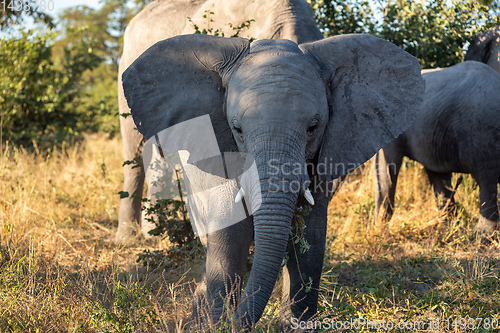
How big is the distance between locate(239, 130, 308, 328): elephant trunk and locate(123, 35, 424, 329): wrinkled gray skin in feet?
0.20

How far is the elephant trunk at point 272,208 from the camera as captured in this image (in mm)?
2721

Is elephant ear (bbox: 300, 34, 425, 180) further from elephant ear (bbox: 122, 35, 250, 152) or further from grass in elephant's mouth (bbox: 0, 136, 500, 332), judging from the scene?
grass in elephant's mouth (bbox: 0, 136, 500, 332)

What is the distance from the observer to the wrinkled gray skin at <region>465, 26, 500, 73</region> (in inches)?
250

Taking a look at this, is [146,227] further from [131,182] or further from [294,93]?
[294,93]

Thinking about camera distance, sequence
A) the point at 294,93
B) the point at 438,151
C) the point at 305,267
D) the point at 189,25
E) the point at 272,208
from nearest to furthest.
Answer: the point at 272,208 → the point at 294,93 → the point at 305,267 → the point at 189,25 → the point at 438,151

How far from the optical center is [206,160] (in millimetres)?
3193

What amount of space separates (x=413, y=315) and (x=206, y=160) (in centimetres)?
187

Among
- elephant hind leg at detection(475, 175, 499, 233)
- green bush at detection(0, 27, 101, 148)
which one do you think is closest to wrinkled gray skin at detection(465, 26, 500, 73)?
elephant hind leg at detection(475, 175, 499, 233)

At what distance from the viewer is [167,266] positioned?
479cm

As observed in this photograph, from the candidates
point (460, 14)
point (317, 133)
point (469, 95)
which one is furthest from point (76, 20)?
point (317, 133)

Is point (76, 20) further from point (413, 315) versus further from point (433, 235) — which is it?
point (413, 315)

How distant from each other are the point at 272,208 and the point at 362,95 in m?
1.02

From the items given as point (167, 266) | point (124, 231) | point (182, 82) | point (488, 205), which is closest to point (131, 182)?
point (124, 231)

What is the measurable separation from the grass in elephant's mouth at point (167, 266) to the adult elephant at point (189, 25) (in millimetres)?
567
